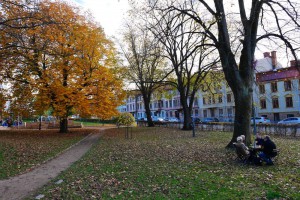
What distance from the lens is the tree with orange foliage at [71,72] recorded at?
67.8 ft

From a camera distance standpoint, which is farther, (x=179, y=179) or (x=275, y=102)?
(x=275, y=102)

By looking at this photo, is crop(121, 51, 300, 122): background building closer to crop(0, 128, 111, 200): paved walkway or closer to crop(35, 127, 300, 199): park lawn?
crop(35, 127, 300, 199): park lawn

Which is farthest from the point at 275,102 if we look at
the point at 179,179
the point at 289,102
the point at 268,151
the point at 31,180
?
the point at 31,180

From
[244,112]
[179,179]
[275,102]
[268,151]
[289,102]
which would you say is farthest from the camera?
[275,102]

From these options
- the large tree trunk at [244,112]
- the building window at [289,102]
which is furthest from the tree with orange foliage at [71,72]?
the building window at [289,102]

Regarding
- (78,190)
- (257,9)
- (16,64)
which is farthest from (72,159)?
(16,64)

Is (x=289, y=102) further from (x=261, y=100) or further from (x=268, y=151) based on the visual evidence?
(x=268, y=151)

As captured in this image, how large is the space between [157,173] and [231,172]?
2329 mm

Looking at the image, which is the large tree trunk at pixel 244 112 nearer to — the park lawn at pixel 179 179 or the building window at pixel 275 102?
the park lawn at pixel 179 179

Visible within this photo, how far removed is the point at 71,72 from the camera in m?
22.4

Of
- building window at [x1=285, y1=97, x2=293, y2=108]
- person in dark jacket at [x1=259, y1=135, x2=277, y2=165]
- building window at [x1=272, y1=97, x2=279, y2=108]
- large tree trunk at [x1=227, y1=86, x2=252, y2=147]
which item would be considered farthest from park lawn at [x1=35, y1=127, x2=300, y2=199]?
building window at [x1=272, y1=97, x2=279, y2=108]

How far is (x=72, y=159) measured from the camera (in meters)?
12.0

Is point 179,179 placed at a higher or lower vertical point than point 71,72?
lower

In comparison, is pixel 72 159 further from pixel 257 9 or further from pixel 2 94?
pixel 2 94
